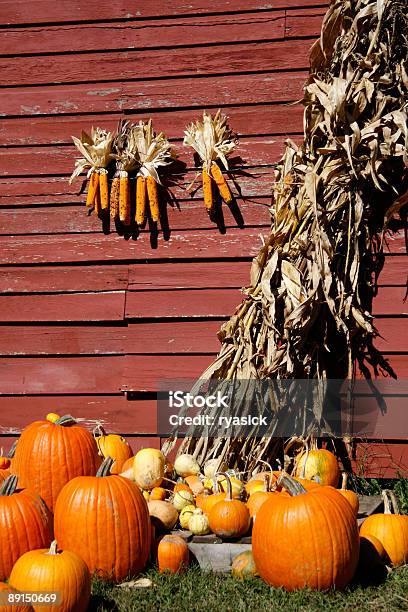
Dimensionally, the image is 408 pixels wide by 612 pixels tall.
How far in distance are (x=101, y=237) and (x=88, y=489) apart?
2704 mm

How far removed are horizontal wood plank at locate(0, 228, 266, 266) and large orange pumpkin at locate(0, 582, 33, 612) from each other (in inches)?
127

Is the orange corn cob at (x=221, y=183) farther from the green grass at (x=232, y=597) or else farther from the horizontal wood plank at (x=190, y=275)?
the green grass at (x=232, y=597)

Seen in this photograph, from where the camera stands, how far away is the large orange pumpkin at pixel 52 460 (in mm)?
3729

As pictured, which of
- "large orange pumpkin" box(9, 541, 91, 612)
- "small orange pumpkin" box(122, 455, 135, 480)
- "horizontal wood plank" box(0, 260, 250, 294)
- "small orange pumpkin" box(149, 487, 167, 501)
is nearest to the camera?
"large orange pumpkin" box(9, 541, 91, 612)

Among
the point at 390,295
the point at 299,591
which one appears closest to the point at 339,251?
the point at 390,295

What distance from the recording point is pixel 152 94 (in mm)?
5848

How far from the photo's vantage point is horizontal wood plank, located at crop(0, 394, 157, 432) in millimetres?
5367

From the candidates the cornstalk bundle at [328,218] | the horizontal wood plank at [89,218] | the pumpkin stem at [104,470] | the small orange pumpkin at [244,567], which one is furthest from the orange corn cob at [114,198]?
the small orange pumpkin at [244,567]

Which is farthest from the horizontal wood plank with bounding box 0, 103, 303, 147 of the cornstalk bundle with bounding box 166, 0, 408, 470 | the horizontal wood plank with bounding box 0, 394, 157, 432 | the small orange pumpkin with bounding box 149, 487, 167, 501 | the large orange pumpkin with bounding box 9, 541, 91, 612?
the large orange pumpkin with bounding box 9, 541, 91, 612

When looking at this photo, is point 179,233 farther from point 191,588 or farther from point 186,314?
point 191,588

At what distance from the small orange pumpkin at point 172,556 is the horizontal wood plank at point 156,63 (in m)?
3.76

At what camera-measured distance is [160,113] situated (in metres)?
5.83

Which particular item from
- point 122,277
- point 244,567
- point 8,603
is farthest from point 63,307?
point 8,603

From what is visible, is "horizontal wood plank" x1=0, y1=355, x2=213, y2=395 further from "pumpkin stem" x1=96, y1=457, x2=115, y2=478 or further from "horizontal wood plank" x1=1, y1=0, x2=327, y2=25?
"horizontal wood plank" x1=1, y1=0, x2=327, y2=25
